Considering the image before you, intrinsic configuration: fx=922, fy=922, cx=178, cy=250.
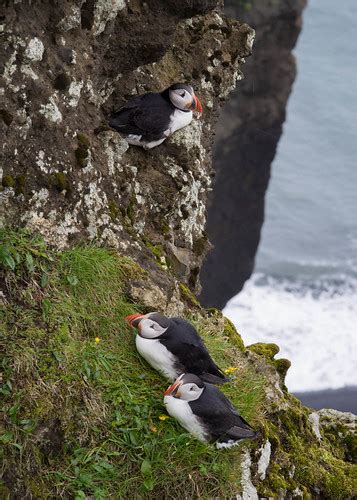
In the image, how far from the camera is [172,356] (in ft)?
21.3

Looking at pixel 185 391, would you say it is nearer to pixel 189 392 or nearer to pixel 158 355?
pixel 189 392

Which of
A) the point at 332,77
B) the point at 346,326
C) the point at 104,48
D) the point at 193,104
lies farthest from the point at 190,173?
the point at 332,77

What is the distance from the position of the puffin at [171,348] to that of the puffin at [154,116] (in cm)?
189

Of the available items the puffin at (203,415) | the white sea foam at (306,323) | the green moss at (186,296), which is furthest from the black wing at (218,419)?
the white sea foam at (306,323)

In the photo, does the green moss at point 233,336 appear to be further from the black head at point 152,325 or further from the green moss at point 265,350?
the black head at point 152,325

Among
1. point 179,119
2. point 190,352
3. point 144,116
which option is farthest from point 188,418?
point 179,119

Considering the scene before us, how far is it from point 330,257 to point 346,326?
6.41 meters

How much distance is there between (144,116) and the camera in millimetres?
7699

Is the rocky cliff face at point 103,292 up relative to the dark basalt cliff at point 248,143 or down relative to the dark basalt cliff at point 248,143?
up

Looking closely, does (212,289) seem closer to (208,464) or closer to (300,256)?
(300,256)

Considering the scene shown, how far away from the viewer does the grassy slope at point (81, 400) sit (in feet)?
19.1

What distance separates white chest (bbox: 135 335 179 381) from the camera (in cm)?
649

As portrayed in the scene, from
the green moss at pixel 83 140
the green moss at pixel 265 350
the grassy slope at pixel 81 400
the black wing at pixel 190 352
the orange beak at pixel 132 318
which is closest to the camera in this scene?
the grassy slope at pixel 81 400

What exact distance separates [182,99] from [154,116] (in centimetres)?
38
